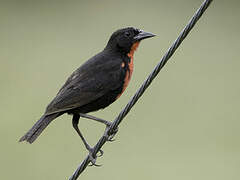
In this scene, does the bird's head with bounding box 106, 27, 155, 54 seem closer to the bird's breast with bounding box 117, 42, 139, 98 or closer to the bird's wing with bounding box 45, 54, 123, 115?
the bird's breast with bounding box 117, 42, 139, 98

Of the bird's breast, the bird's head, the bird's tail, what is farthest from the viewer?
the bird's head

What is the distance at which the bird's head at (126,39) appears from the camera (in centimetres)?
645

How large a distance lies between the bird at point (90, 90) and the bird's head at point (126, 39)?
0.07 meters

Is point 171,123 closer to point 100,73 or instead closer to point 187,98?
point 187,98

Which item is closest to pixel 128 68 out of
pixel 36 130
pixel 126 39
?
pixel 126 39

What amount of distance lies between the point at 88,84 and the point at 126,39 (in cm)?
71

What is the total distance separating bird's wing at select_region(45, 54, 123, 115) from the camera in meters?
5.87

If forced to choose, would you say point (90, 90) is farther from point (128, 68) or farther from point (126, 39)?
point (126, 39)

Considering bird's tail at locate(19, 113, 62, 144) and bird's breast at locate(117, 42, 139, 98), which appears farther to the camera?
bird's breast at locate(117, 42, 139, 98)

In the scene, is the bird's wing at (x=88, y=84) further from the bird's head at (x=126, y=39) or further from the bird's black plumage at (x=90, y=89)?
the bird's head at (x=126, y=39)

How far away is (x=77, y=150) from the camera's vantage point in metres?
9.40

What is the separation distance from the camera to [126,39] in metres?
6.50

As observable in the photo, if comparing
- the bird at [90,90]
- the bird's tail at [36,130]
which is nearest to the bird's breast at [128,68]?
the bird at [90,90]

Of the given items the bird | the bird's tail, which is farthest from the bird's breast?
the bird's tail
